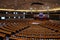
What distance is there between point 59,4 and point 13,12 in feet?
27.9

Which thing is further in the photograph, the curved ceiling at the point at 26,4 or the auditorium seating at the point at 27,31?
the curved ceiling at the point at 26,4

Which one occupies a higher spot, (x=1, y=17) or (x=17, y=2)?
(x=17, y=2)

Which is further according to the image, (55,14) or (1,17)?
(55,14)

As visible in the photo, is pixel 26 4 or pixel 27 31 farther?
pixel 26 4

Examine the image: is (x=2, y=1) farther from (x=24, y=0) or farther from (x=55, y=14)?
(x=55, y=14)

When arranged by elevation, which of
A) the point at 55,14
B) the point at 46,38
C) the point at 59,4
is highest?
the point at 46,38

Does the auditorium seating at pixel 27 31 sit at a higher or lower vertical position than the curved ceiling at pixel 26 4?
higher

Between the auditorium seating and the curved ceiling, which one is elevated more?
the auditorium seating

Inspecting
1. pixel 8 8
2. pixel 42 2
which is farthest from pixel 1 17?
pixel 42 2

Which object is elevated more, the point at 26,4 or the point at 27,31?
the point at 27,31

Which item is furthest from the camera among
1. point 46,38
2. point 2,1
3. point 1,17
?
point 2,1

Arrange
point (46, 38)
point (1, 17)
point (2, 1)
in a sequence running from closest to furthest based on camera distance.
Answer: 1. point (46, 38)
2. point (1, 17)
3. point (2, 1)

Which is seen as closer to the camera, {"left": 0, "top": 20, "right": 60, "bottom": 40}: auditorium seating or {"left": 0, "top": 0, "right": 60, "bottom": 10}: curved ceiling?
{"left": 0, "top": 20, "right": 60, "bottom": 40}: auditorium seating

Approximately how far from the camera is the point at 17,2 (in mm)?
25141
